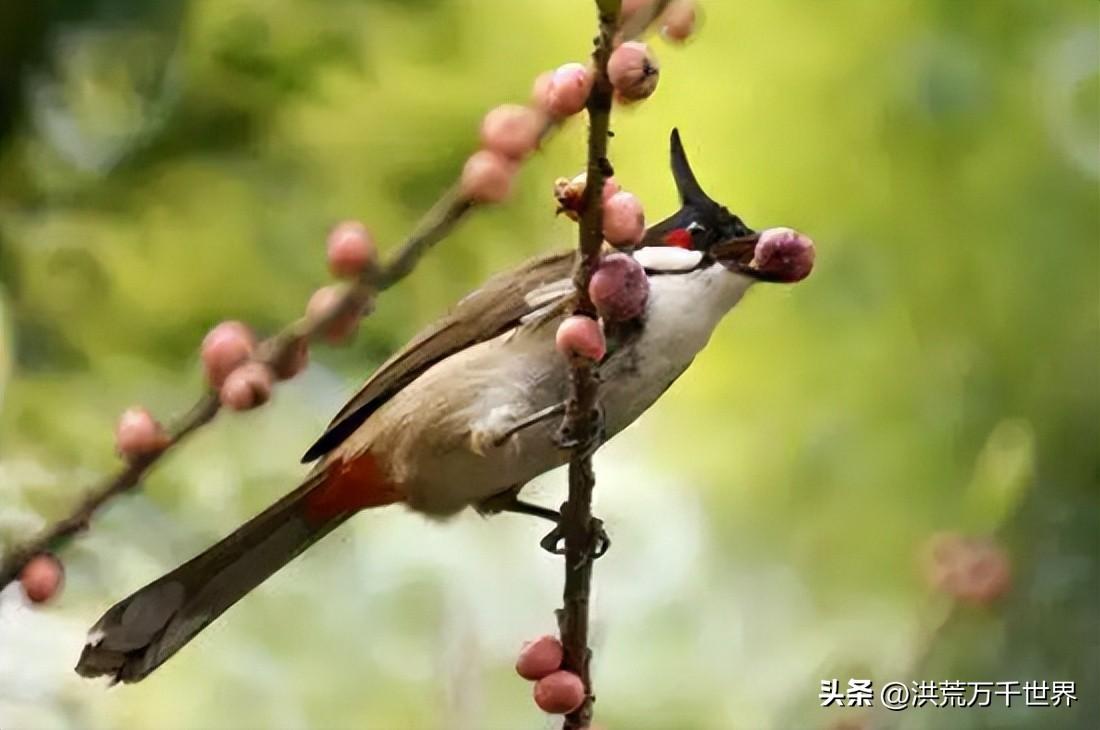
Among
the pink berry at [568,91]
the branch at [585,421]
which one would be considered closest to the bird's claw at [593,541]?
the branch at [585,421]

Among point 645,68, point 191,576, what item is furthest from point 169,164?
point 645,68

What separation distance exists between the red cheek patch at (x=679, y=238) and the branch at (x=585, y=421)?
0.56 ft

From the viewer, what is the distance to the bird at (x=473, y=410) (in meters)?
1.06

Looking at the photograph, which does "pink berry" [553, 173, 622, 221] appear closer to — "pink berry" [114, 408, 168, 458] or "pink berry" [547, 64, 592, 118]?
"pink berry" [547, 64, 592, 118]

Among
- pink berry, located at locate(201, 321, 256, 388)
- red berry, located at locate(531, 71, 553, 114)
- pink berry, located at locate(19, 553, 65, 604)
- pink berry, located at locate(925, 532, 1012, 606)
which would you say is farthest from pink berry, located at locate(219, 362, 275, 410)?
pink berry, located at locate(925, 532, 1012, 606)

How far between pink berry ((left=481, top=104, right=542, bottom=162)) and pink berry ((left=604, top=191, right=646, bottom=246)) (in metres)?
0.35

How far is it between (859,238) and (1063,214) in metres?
0.19

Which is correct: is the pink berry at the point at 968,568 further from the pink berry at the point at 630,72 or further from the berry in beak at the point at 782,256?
the pink berry at the point at 630,72

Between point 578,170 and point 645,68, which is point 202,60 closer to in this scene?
point 578,170

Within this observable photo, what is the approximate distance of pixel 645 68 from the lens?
2.61 feet

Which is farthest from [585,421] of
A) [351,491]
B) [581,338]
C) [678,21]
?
[678,21]

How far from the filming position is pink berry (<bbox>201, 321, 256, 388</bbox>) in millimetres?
1183

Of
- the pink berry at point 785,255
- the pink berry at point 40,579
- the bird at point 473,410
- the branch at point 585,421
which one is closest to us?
the branch at point 585,421

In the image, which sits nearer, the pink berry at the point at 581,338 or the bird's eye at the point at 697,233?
the pink berry at the point at 581,338
